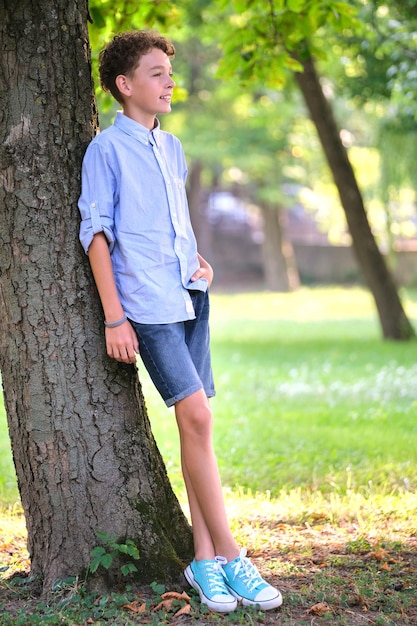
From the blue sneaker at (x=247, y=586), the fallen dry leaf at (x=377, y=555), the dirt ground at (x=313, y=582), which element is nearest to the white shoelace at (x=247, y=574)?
the blue sneaker at (x=247, y=586)

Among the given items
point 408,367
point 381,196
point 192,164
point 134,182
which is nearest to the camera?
point 134,182

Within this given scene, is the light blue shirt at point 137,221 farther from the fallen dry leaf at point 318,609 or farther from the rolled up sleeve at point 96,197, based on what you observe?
the fallen dry leaf at point 318,609

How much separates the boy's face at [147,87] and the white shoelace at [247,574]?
1800 millimetres

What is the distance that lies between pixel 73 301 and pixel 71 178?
19.1 inches

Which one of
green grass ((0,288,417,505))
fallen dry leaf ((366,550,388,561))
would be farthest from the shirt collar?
green grass ((0,288,417,505))

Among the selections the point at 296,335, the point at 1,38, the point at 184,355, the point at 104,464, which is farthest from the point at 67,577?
the point at 296,335

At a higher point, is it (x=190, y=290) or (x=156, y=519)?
(x=190, y=290)

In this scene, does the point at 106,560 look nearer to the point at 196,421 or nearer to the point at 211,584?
the point at 211,584

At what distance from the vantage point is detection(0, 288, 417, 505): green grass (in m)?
6.03

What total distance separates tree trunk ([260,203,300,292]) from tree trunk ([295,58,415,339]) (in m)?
14.2

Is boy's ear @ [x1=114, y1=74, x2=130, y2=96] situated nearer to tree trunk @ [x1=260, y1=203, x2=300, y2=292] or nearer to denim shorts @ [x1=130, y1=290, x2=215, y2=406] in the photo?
denim shorts @ [x1=130, y1=290, x2=215, y2=406]

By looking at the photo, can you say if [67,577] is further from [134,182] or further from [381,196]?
[381,196]

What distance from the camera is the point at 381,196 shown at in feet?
52.3

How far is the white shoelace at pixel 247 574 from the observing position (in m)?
3.58
